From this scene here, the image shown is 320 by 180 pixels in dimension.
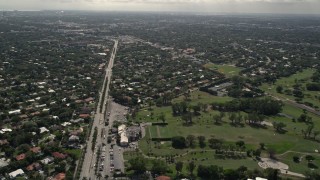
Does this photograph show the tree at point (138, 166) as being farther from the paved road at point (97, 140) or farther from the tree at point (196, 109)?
the tree at point (196, 109)

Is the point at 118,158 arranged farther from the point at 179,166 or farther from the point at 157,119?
the point at 157,119

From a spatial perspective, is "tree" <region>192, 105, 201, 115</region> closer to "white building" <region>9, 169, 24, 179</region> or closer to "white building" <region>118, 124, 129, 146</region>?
"white building" <region>118, 124, 129, 146</region>

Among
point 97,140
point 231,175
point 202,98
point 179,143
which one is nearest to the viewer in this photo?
point 231,175

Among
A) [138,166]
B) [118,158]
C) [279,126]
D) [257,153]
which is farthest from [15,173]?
[279,126]

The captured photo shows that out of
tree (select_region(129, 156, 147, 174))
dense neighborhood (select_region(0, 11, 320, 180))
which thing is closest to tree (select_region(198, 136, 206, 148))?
dense neighborhood (select_region(0, 11, 320, 180))

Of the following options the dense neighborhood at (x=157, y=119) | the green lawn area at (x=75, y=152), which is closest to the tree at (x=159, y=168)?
the dense neighborhood at (x=157, y=119)
